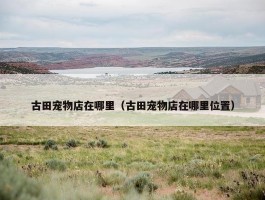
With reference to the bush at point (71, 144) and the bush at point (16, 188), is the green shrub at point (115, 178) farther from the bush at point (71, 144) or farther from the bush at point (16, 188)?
the bush at point (71, 144)

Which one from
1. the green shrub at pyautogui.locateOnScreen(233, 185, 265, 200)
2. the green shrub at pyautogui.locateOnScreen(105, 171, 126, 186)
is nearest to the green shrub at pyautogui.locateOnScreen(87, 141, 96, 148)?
the green shrub at pyautogui.locateOnScreen(105, 171, 126, 186)

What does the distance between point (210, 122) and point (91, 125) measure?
560 inches

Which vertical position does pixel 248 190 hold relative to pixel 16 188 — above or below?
below

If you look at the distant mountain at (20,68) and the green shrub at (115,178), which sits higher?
the distant mountain at (20,68)

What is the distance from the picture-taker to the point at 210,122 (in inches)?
1704

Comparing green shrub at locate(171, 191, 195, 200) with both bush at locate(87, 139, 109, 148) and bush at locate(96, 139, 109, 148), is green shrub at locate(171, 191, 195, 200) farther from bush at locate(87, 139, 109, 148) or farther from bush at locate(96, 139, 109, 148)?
bush at locate(96, 139, 109, 148)

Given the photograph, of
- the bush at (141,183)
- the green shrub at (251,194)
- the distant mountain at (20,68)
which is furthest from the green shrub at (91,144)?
the distant mountain at (20,68)

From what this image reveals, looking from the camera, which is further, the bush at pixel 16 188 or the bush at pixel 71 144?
the bush at pixel 71 144

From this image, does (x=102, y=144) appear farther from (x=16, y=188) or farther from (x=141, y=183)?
(x=16, y=188)

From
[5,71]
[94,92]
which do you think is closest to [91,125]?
[94,92]

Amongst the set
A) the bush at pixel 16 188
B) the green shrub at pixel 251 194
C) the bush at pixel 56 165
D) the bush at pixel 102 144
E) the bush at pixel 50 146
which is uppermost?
the bush at pixel 16 188

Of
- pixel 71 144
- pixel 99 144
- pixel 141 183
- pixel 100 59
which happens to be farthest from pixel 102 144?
pixel 100 59

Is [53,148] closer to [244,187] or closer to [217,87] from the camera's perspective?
[244,187]

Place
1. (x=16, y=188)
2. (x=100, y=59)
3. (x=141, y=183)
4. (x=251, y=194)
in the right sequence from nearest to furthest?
(x=16, y=188)
(x=251, y=194)
(x=141, y=183)
(x=100, y=59)
